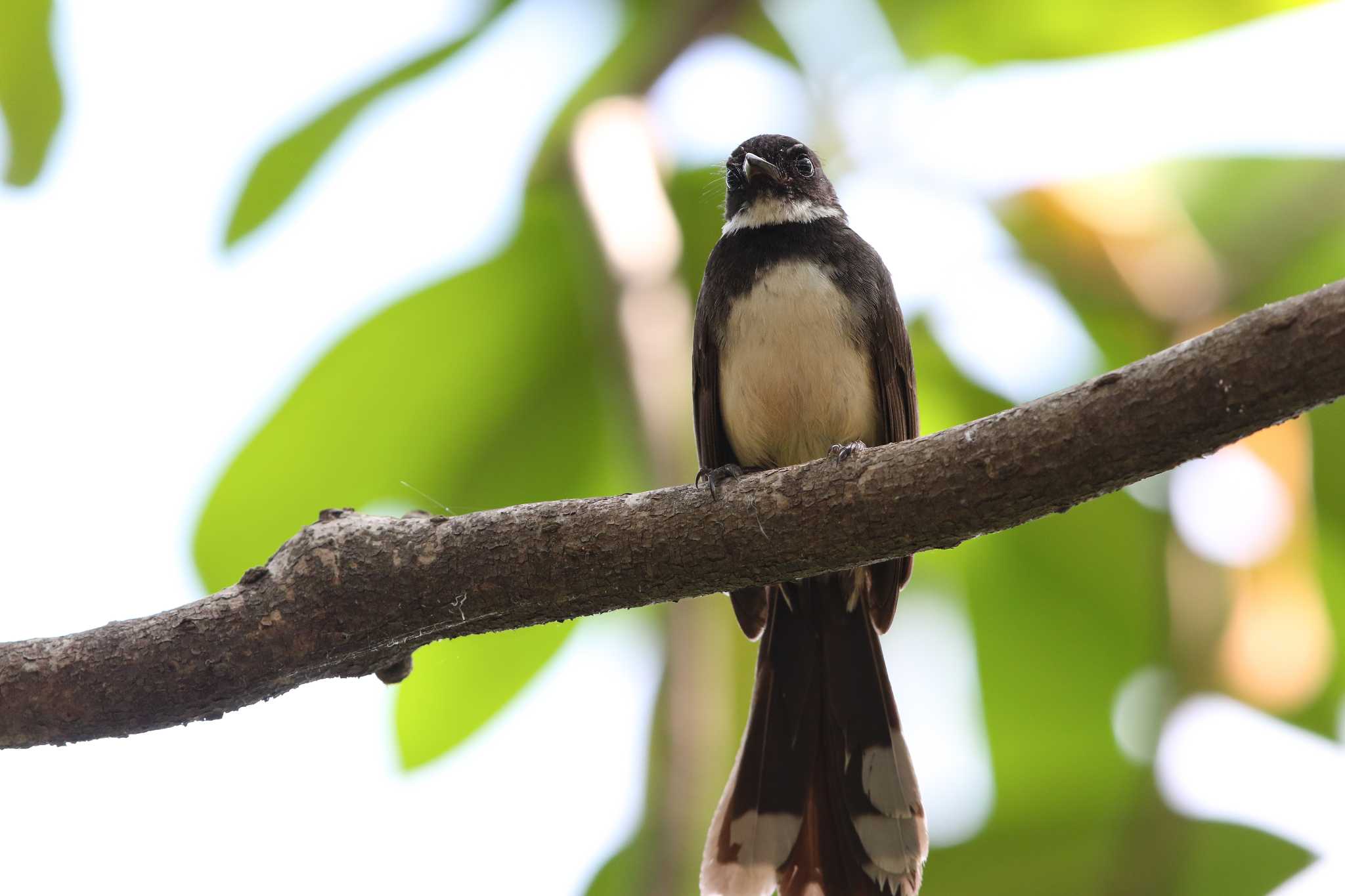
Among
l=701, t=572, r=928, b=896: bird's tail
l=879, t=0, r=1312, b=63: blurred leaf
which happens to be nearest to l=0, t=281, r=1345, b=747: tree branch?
l=701, t=572, r=928, b=896: bird's tail

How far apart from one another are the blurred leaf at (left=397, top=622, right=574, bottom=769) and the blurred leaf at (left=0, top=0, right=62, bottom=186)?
7.10ft

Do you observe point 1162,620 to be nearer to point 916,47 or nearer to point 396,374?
point 916,47

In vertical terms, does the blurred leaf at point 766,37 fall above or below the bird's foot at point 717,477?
above

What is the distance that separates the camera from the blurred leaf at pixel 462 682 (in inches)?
195

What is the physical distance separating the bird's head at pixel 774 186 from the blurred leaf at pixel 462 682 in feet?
5.60

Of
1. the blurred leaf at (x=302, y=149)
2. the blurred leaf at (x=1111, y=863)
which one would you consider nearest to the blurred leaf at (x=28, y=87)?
the blurred leaf at (x=302, y=149)

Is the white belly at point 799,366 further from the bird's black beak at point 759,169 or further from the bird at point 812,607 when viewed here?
the bird's black beak at point 759,169

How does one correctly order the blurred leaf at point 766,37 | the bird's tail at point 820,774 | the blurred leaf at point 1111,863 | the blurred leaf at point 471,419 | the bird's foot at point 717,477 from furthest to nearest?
the blurred leaf at point 766,37, the blurred leaf at point 471,419, the blurred leaf at point 1111,863, the bird's tail at point 820,774, the bird's foot at point 717,477

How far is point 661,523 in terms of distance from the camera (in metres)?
2.90

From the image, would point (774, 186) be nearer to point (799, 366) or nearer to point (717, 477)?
point (799, 366)

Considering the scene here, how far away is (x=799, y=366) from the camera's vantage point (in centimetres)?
438

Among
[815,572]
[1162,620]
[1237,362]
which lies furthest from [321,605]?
[1162,620]

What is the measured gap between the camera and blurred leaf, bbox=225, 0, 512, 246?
4699 millimetres

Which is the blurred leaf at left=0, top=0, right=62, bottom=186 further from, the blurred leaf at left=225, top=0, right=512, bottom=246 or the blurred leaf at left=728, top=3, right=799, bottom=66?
the blurred leaf at left=728, top=3, right=799, bottom=66
